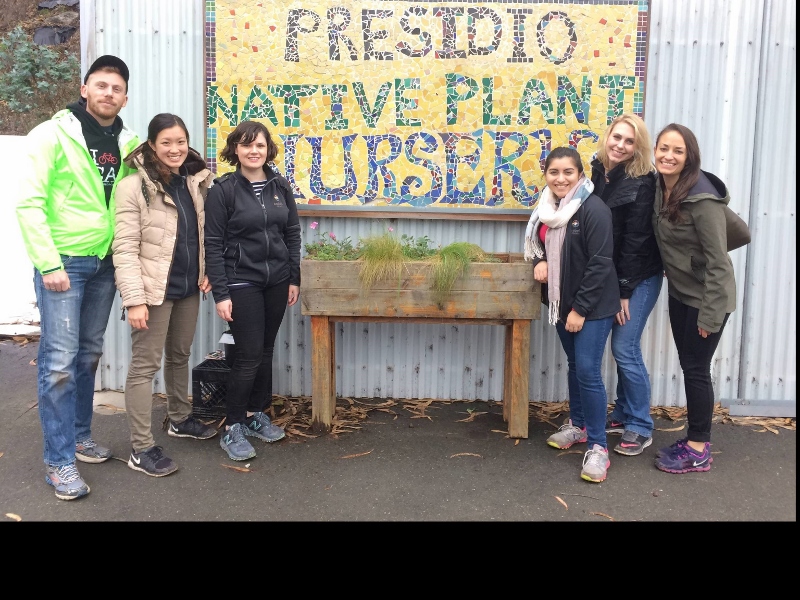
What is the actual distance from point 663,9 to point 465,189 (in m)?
2.01

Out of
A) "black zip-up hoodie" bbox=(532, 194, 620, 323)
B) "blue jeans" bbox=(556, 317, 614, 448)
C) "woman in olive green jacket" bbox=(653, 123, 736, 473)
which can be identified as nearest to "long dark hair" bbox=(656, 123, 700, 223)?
"woman in olive green jacket" bbox=(653, 123, 736, 473)

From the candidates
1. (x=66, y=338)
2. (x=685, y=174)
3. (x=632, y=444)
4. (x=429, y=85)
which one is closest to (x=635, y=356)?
(x=632, y=444)

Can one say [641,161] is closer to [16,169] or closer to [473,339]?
[473,339]

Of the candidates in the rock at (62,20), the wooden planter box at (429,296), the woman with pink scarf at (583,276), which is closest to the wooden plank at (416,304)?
the wooden planter box at (429,296)

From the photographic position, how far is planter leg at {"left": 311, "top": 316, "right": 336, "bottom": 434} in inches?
189

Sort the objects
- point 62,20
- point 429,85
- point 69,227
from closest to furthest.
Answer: point 69,227
point 429,85
point 62,20

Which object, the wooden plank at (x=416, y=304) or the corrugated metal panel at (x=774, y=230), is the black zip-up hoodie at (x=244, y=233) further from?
the corrugated metal panel at (x=774, y=230)

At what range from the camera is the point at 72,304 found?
12.7ft

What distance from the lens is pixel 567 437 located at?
4.69m

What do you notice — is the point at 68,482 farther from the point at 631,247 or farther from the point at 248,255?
the point at 631,247

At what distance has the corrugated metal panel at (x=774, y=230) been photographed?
5.17 metres

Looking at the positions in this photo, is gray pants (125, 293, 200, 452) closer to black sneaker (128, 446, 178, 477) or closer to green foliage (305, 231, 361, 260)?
black sneaker (128, 446, 178, 477)

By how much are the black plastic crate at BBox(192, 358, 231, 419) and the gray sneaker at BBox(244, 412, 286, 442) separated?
372 mm

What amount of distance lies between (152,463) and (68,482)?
0.49 metres
